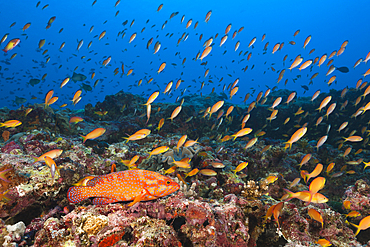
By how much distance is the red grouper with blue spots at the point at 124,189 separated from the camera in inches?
96.8

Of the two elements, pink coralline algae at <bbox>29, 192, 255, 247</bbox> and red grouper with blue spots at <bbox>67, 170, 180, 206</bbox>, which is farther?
red grouper with blue spots at <bbox>67, 170, 180, 206</bbox>

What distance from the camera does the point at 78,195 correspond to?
2527 millimetres

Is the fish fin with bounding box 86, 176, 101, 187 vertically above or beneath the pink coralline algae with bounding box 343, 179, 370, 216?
beneath

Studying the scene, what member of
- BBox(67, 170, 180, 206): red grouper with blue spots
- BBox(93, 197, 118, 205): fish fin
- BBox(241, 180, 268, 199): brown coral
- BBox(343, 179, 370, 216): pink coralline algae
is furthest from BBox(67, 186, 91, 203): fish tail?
BBox(343, 179, 370, 216): pink coralline algae

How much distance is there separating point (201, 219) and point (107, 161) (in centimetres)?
329

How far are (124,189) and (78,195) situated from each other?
2.47 feet

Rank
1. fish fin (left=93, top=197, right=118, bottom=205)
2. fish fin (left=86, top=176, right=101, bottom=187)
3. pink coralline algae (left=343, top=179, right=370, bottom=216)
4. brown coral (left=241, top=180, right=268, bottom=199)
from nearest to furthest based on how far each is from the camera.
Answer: fish fin (left=93, top=197, right=118, bottom=205) < fish fin (left=86, top=176, right=101, bottom=187) < brown coral (left=241, top=180, right=268, bottom=199) < pink coralline algae (left=343, top=179, right=370, bottom=216)

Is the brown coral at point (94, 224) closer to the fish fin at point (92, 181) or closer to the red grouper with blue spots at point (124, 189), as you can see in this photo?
the red grouper with blue spots at point (124, 189)

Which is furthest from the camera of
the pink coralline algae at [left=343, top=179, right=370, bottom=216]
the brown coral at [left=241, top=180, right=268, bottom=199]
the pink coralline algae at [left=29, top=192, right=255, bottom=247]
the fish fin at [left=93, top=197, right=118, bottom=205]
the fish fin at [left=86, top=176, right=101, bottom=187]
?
the pink coralline algae at [left=343, top=179, right=370, bottom=216]

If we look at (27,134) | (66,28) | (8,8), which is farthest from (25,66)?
(27,134)

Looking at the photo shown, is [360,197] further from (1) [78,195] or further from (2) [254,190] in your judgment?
(1) [78,195]

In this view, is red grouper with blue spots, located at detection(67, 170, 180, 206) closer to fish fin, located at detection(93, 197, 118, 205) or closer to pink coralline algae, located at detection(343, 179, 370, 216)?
fish fin, located at detection(93, 197, 118, 205)

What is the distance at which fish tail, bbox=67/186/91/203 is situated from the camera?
251cm

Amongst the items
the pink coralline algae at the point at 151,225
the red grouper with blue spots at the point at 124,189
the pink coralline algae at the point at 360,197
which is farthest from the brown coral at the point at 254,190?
the pink coralline algae at the point at 360,197
